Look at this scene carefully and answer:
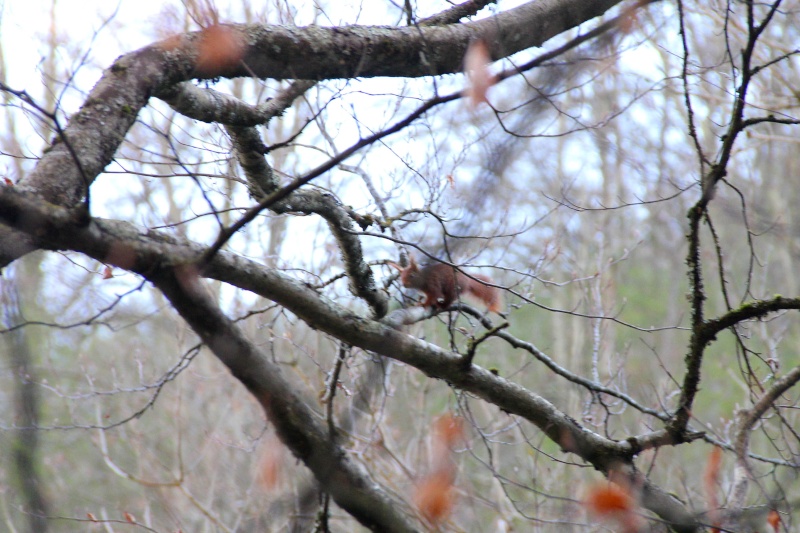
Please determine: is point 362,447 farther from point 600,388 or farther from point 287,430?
point 287,430

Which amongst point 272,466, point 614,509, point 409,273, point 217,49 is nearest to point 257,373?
point 272,466

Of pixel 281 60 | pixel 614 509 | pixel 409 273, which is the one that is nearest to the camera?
pixel 614 509

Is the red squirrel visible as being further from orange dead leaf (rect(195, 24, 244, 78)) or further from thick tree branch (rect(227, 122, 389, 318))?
orange dead leaf (rect(195, 24, 244, 78))

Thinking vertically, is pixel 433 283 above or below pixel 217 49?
above

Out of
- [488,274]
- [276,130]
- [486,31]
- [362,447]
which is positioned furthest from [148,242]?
[276,130]

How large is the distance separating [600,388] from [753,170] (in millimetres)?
5977

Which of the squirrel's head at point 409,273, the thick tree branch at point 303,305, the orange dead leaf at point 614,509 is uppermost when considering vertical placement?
the squirrel's head at point 409,273

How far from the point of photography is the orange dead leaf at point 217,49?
214 cm

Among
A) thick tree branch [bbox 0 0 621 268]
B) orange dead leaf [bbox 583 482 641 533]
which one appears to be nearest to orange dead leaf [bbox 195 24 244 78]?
thick tree branch [bbox 0 0 621 268]

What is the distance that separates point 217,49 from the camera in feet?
7.04

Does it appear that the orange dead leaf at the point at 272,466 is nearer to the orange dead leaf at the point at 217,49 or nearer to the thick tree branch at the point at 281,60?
the thick tree branch at the point at 281,60

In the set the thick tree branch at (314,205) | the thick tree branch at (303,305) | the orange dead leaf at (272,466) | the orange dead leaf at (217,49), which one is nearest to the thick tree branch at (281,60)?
the orange dead leaf at (217,49)

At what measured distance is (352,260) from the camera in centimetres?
260

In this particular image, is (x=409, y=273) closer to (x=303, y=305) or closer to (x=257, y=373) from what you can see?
(x=303, y=305)
